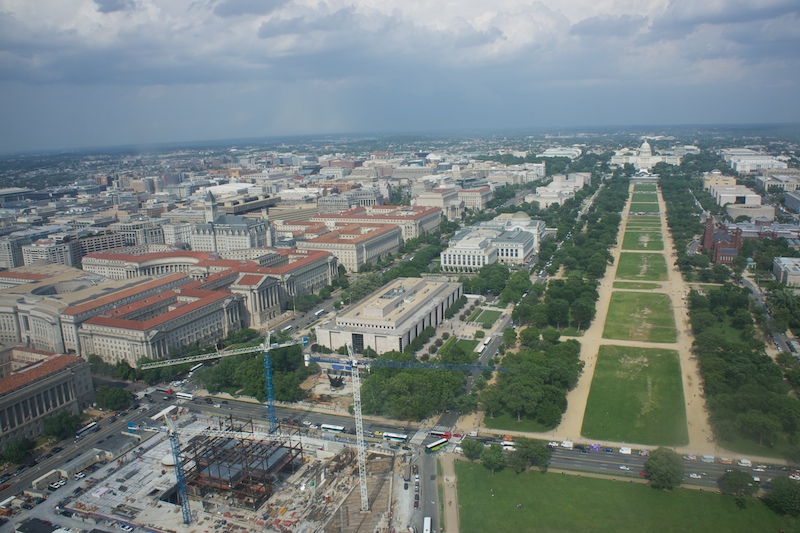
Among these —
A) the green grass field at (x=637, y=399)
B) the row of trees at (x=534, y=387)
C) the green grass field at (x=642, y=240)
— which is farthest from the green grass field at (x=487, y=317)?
the green grass field at (x=642, y=240)

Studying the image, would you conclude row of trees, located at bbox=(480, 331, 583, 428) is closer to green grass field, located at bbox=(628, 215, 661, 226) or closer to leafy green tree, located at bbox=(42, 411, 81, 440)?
leafy green tree, located at bbox=(42, 411, 81, 440)

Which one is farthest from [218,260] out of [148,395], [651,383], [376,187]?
[376,187]

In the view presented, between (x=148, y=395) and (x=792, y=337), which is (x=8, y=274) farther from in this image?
(x=792, y=337)

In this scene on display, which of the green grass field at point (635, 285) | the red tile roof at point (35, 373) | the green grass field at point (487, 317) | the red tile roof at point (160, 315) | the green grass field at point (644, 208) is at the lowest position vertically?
the green grass field at point (635, 285)

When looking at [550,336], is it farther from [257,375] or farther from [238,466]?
[238,466]

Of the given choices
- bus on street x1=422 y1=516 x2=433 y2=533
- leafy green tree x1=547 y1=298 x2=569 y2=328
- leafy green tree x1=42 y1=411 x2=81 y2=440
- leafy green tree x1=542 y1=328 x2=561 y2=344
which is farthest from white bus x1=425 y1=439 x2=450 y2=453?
leafy green tree x1=547 y1=298 x2=569 y2=328

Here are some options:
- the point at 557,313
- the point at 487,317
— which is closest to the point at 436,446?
the point at 557,313

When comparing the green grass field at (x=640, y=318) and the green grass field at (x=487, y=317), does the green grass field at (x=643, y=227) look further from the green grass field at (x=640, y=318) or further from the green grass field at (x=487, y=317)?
the green grass field at (x=487, y=317)
